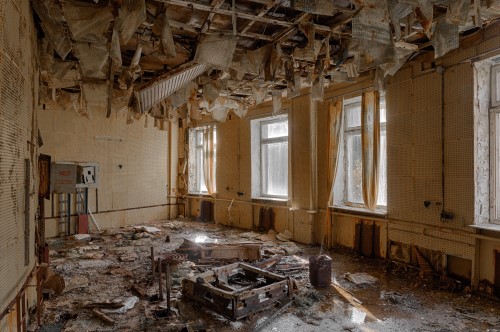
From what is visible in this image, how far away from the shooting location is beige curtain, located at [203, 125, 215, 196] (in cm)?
1003

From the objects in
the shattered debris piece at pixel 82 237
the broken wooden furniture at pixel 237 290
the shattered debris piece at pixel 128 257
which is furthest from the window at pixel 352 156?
the shattered debris piece at pixel 82 237

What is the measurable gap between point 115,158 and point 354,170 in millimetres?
6455

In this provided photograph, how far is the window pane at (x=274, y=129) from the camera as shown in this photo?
8320 mm

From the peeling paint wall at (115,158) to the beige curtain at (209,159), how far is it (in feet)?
4.46

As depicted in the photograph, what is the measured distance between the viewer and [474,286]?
14.7 ft

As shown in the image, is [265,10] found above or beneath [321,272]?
above

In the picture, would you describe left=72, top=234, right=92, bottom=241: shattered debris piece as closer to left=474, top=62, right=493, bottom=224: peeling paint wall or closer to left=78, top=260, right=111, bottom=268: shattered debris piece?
left=78, top=260, right=111, bottom=268: shattered debris piece

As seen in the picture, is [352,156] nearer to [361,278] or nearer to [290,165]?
[290,165]

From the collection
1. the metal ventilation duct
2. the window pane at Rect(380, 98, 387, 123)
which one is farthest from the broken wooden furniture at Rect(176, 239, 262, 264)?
the window pane at Rect(380, 98, 387, 123)

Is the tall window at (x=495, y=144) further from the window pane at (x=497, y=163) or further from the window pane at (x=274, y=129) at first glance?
the window pane at (x=274, y=129)

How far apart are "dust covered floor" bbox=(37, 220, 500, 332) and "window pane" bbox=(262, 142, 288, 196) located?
7.70 ft

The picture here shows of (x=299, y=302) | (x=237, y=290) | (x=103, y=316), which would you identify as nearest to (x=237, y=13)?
(x=237, y=290)

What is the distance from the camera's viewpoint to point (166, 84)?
5.16 metres

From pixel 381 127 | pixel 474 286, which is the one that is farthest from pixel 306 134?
pixel 474 286
